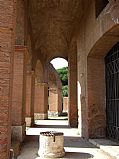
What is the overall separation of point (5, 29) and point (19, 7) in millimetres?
6217

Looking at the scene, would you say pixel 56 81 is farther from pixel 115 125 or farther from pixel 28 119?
pixel 115 125

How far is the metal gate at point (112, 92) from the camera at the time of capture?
28.5 ft

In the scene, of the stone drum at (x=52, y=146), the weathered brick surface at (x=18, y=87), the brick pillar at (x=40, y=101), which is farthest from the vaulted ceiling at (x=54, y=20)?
the stone drum at (x=52, y=146)

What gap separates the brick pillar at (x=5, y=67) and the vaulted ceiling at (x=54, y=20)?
763 cm

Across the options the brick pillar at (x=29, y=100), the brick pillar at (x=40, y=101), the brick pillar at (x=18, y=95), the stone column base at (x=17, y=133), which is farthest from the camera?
the brick pillar at (x=40, y=101)

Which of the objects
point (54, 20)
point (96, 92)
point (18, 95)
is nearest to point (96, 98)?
point (96, 92)

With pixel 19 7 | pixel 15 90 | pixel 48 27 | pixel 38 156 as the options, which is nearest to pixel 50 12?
pixel 48 27

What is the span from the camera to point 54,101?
1108 inches

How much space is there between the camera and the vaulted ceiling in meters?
11.7

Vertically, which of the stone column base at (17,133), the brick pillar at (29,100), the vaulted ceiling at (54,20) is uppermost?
the vaulted ceiling at (54,20)

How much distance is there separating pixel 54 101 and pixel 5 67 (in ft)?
79.6

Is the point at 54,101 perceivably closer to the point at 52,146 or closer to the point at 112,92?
the point at 112,92

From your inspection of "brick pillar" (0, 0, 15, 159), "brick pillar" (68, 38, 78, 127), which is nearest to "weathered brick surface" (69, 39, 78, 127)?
"brick pillar" (68, 38, 78, 127)

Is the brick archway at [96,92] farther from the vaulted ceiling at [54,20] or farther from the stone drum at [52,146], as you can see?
the stone drum at [52,146]
